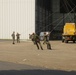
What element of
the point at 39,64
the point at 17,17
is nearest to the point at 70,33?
the point at 17,17

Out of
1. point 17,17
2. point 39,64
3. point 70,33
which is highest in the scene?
point 17,17

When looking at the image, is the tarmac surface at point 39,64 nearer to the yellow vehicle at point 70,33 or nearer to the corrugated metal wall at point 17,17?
the yellow vehicle at point 70,33

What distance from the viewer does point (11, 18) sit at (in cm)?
6228

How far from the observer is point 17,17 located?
201ft

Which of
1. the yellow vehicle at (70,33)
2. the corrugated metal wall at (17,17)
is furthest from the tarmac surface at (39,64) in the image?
the corrugated metal wall at (17,17)

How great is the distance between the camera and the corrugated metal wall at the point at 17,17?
199 ft

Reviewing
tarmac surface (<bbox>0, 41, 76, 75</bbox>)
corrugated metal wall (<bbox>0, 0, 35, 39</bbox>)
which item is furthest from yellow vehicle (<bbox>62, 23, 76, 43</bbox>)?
tarmac surface (<bbox>0, 41, 76, 75</bbox>)

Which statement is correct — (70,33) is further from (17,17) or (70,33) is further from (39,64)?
(39,64)

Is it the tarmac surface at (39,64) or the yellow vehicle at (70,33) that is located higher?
the yellow vehicle at (70,33)

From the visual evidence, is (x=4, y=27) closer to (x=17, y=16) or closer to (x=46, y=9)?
(x=17, y=16)

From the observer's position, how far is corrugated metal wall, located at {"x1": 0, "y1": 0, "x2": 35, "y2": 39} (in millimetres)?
60594

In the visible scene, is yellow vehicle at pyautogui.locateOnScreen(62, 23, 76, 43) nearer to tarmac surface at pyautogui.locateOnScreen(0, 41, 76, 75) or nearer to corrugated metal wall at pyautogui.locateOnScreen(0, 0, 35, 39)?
corrugated metal wall at pyautogui.locateOnScreen(0, 0, 35, 39)

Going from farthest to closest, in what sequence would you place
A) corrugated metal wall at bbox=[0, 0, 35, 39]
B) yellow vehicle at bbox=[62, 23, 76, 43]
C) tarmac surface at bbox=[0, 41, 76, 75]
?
corrugated metal wall at bbox=[0, 0, 35, 39]
yellow vehicle at bbox=[62, 23, 76, 43]
tarmac surface at bbox=[0, 41, 76, 75]

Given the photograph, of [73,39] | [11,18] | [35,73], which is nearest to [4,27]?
[11,18]
